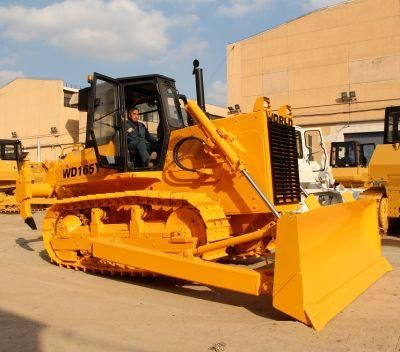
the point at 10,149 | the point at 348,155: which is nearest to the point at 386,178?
the point at 348,155

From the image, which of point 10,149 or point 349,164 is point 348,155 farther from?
point 10,149

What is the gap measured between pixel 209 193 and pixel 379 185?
6.11 m

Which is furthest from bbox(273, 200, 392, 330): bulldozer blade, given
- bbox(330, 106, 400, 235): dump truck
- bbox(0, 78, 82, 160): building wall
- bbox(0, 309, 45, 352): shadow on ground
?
bbox(0, 78, 82, 160): building wall

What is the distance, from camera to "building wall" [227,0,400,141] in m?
26.8

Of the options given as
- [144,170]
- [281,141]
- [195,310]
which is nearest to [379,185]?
[281,141]

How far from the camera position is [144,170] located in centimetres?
676

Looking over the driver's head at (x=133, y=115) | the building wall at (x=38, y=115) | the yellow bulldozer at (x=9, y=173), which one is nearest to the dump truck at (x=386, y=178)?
the driver's head at (x=133, y=115)

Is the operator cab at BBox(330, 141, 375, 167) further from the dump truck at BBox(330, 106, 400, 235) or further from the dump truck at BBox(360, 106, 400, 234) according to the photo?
the dump truck at BBox(360, 106, 400, 234)

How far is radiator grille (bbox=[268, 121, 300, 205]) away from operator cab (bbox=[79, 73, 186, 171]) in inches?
60.5

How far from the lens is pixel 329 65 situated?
28562 mm

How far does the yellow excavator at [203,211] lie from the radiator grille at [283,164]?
14 mm

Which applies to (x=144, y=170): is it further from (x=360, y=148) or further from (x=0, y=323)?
(x=360, y=148)

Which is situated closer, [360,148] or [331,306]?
[331,306]

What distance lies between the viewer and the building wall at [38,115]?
37.3 meters
